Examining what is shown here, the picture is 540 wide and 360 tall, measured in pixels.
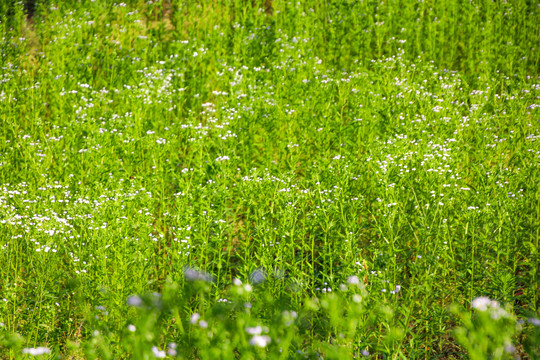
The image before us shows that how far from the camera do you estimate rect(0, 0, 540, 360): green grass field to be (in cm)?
319

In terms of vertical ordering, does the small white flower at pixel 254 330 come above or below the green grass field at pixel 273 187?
above

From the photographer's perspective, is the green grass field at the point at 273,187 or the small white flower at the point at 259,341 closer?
the small white flower at the point at 259,341

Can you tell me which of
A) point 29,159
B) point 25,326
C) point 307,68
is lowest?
point 25,326

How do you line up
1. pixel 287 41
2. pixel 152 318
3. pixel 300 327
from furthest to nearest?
pixel 287 41 → pixel 300 327 → pixel 152 318

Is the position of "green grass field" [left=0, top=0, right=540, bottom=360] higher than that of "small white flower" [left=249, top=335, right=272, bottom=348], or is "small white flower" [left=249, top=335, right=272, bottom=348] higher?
"small white flower" [left=249, top=335, right=272, bottom=348]

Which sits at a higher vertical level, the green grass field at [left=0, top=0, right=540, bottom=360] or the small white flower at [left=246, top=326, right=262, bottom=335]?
the small white flower at [left=246, top=326, right=262, bottom=335]

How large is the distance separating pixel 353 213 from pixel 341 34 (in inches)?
195

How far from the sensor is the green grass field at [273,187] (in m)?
3.19

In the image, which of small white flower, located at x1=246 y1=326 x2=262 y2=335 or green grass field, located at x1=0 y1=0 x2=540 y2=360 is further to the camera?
green grass field, located at x1=0 y1=0 x2=540 y2=360

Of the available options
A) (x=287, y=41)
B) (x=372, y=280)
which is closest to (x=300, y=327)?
(x=372, y=280)

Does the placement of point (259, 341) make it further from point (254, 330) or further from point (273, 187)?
point (273, 187)

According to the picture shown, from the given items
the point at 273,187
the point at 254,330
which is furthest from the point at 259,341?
the point at 273,187

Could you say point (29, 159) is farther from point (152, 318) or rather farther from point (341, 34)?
point (341, 34)

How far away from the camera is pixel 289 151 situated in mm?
5469
